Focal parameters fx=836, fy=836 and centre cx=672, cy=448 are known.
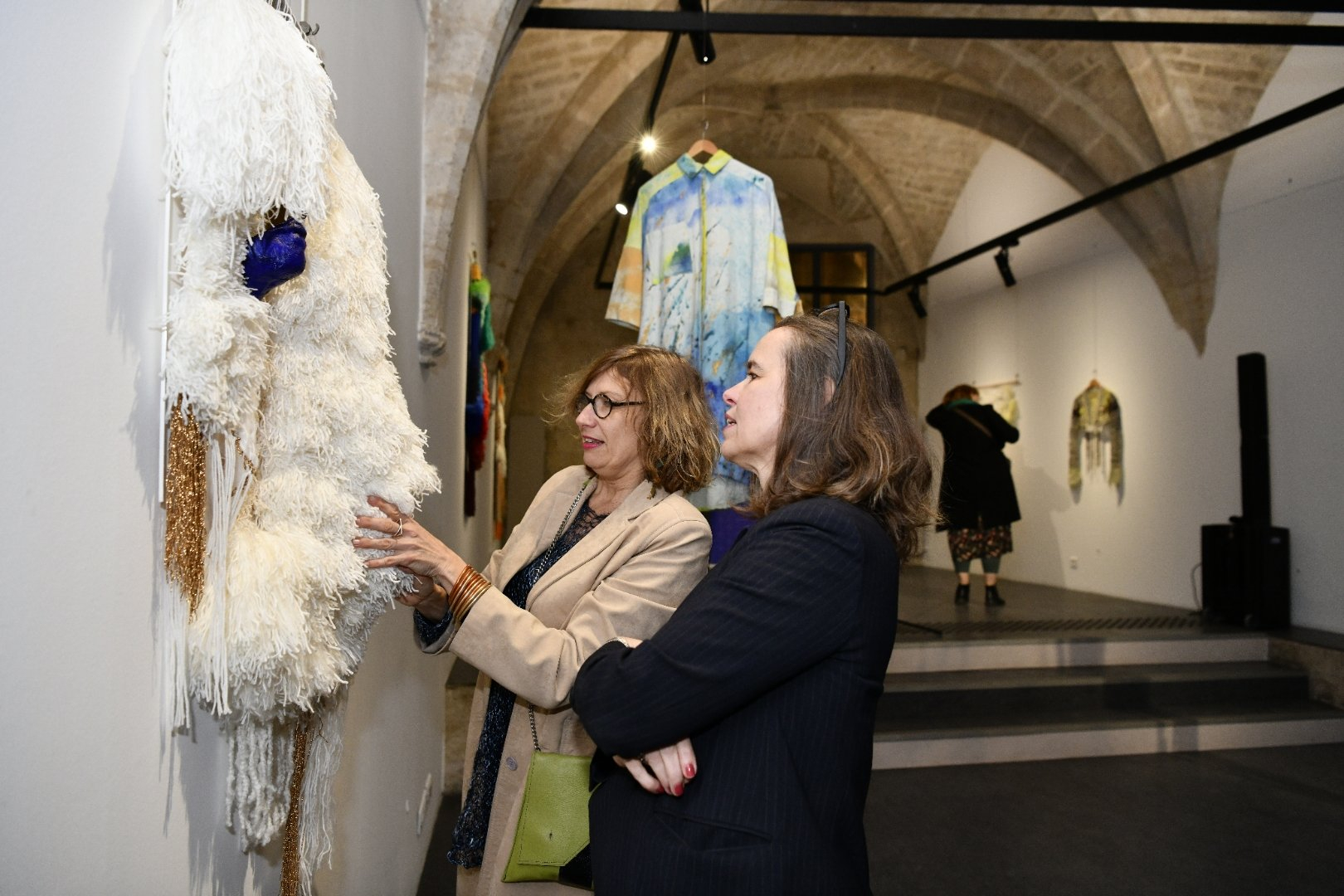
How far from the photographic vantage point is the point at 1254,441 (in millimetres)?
6199

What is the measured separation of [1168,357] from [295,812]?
313 inches

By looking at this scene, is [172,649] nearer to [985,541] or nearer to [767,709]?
[767,709]

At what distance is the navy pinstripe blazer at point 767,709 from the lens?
106 cm

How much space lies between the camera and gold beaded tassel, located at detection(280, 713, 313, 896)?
106 cm

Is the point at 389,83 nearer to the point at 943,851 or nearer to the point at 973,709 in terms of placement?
the point at 943,851

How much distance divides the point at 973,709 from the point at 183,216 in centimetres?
A: 487

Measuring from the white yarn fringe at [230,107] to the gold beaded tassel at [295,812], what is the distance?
2.09 feet

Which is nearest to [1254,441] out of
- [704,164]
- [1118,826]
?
[1118,826]

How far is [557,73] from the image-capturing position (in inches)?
244

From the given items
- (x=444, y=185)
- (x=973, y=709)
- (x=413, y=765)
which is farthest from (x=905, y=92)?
(x=413, y=765)

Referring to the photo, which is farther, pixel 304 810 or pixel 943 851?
pixel 943 851

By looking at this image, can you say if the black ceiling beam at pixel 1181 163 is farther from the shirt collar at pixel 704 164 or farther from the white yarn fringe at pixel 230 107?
the white yarn fringe at pixel 230 107

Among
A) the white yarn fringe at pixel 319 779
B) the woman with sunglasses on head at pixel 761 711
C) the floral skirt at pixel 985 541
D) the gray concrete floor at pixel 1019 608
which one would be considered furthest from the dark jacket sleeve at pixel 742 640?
the floral skirt at pixel 985 541

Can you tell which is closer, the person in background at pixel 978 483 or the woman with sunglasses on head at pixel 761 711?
the woman with sunglasses on head at pixel 761 711
